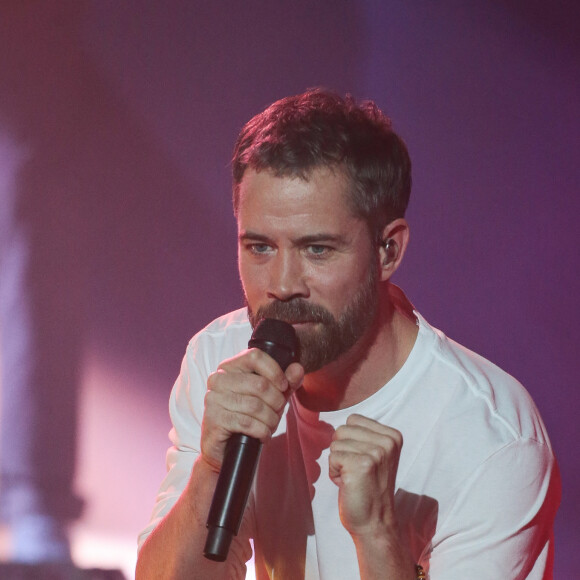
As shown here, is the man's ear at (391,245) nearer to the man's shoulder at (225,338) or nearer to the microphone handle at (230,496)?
the man's shoulder at (225,338)

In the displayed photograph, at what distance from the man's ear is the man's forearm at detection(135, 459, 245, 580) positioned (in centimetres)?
50

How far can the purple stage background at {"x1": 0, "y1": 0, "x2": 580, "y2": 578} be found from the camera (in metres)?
2.35

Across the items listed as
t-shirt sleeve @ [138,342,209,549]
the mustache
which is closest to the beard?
the mustache

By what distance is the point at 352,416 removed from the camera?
4.00 feet

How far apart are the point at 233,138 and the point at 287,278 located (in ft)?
4.60

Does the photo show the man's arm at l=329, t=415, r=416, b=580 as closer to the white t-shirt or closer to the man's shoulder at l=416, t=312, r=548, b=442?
the white t-shirt

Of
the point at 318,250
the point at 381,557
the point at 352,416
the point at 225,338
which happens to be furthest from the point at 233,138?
the point at 381,557

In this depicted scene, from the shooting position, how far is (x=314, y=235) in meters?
1.33

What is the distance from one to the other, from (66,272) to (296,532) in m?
1.47

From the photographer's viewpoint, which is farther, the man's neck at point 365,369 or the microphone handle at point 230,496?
the man's neck at point 365,369

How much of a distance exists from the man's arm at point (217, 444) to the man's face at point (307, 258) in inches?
7.4

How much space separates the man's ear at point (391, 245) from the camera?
1.49m

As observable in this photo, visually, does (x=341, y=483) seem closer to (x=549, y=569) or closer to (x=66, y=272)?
(x=549, y=569)

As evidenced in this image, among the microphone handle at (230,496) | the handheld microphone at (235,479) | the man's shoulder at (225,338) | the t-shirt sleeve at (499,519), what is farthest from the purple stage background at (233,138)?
the microphone handle at (230,496)
